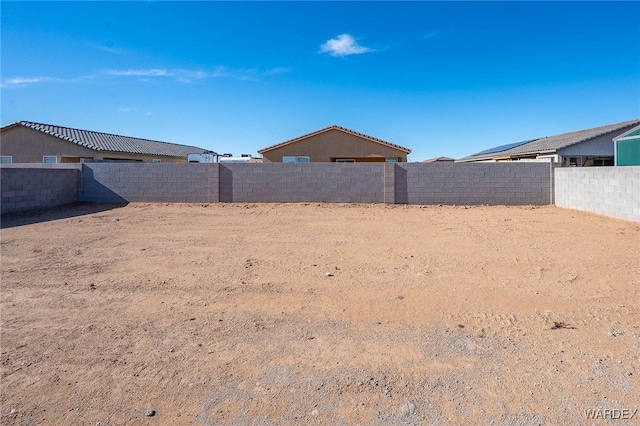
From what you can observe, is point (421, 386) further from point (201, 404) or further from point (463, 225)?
point (463, 225)

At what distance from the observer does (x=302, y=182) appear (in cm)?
1600

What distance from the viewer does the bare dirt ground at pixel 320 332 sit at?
2.64 metres

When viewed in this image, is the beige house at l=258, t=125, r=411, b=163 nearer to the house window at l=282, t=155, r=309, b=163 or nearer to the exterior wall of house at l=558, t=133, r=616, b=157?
the house window at l=282, t=155, r=309, b=163

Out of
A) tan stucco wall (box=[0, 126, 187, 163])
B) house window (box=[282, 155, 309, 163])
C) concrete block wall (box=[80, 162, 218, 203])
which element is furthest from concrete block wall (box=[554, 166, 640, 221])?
tan stucco wall (box=[0, 126, 187, 163])

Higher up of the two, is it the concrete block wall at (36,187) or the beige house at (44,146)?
the beige house at (44,146)

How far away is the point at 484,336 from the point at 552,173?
13700mm

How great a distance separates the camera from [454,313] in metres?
4.19

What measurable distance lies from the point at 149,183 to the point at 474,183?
1302 cm

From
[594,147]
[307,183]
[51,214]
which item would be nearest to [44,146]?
[51,214]

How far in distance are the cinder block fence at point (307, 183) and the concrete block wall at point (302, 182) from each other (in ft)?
0.13

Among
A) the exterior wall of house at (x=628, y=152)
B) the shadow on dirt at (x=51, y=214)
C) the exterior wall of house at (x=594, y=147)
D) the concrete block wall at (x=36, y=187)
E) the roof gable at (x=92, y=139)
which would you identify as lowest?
the shadow on dirt at (x=51, y=214)

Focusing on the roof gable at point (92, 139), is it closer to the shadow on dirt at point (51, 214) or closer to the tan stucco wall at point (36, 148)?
the tan stucco wall at point (36, 148)

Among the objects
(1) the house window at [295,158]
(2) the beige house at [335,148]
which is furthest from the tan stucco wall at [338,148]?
(1) the house window at [295,158]

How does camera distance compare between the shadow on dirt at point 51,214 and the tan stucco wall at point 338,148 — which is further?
the tan stucco wall at point 338,148
